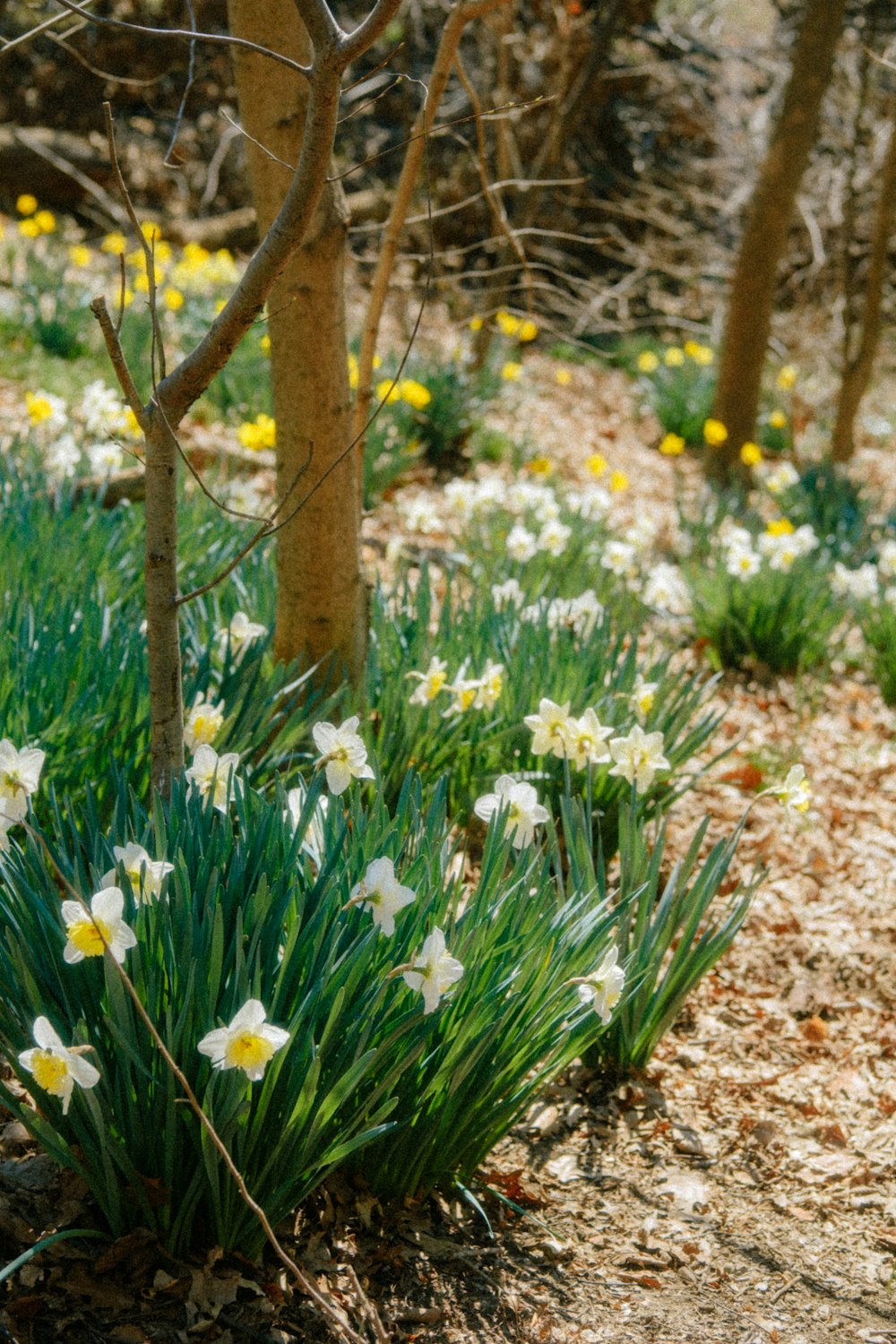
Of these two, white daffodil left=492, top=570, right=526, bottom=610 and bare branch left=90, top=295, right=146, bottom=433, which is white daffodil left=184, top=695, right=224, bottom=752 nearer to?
bare branch left=90, top=295, right=146, bottom=433

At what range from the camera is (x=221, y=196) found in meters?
9.96

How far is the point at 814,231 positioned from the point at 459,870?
27.2 feet

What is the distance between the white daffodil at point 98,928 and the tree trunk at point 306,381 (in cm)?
116

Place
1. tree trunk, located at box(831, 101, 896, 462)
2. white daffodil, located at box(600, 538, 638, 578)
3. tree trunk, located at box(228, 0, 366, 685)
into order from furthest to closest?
tree trunk, located at box(831, 101, 896, 462) → white daffodil, located at box(600, 538, 638, 578) → tree trunk, located at box(228, 0, 366, 685)

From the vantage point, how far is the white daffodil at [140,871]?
1517 millimetres

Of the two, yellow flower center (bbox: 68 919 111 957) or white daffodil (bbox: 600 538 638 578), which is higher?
white daffodil (bbox: 600 538 638 578)

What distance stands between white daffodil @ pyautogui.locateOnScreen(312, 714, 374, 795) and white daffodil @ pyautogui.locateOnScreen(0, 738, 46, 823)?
1.46ft

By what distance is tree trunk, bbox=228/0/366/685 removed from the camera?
8.11 feet

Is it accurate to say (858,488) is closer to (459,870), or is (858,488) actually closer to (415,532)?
(415,532)

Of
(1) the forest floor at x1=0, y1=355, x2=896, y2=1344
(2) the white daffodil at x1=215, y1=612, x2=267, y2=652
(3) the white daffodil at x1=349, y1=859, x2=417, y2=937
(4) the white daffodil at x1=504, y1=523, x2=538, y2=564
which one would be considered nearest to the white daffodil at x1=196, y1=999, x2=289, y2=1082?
(3) the white daffodil at x1=349, y1=859, x2=417, y2=937

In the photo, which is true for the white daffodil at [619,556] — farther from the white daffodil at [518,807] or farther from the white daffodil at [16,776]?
the white daffodil at [16,776]

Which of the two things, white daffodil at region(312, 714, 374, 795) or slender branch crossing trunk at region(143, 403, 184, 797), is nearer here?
slender branch crossing trunk at region(143, 403, 184, 797)

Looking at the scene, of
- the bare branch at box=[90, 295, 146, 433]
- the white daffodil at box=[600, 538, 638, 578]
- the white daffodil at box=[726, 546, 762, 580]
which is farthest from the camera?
the white daffodil at box=[726, 546, 762, 580]

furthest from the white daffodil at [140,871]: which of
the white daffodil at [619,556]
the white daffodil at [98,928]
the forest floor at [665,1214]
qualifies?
the white daffodil at [619,556]
